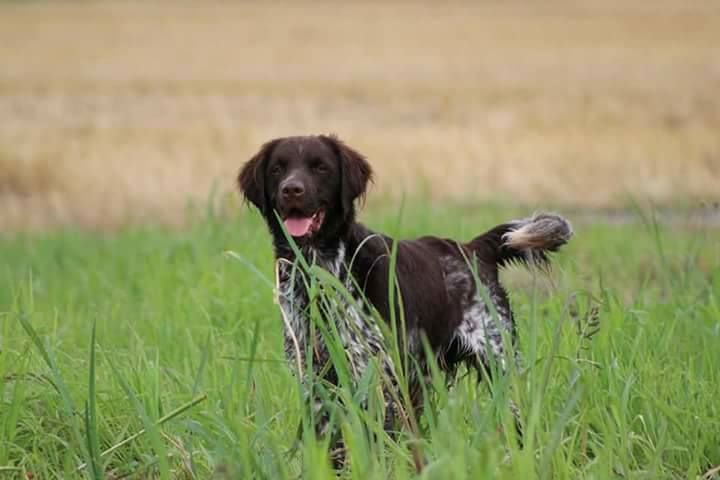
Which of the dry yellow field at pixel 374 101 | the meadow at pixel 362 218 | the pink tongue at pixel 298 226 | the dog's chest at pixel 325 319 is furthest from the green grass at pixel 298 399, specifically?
the dry yellow field at pixel 374 101

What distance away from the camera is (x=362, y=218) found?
497 inches

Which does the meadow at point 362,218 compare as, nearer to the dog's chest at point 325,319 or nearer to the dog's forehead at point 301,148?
the dog's chest at point 325,319

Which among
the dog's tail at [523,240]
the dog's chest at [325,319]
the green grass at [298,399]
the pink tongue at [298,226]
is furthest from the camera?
the dog's tail at [523,240]

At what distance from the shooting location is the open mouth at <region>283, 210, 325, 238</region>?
16.7 feet

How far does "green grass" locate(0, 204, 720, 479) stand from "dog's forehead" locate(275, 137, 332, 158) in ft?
2.86

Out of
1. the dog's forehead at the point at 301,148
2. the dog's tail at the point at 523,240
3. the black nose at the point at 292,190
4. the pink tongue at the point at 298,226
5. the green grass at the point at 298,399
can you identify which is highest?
the dog's forehead at the point at 301,148

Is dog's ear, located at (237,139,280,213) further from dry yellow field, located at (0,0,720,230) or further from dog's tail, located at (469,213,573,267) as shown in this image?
dry yellow field, located at (0,0,720,230)

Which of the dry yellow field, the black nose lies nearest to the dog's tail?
the black nose

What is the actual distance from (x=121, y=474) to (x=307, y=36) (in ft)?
157

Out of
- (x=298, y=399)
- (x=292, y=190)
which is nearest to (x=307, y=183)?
(x=292, y=190)

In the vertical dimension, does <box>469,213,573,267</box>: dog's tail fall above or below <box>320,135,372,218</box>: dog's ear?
below

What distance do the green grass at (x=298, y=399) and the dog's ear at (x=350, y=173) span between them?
2.46ft

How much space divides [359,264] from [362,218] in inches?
295

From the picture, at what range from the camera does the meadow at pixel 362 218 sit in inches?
155
